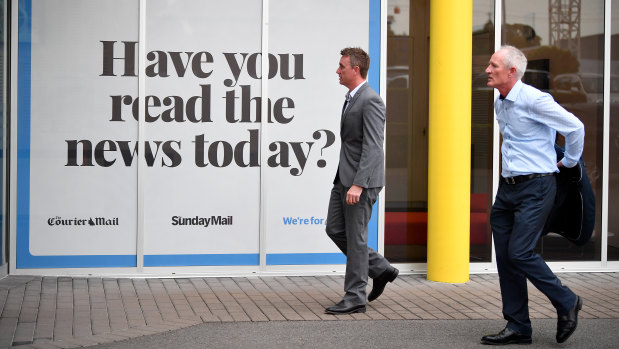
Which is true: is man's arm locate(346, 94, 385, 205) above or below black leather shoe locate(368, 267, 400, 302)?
above

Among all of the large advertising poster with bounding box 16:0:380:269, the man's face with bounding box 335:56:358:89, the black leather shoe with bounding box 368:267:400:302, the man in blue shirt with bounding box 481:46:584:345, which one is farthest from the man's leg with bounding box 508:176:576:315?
the large advertising poster with bounding box 16:0:380:269

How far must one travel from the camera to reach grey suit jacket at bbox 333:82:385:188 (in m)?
6.54

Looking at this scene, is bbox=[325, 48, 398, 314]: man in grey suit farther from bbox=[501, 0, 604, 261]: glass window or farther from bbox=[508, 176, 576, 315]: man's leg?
bbox=[501, 0, 604, 261]: glass window

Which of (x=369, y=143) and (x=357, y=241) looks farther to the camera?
Answer: (x=357, y=241)

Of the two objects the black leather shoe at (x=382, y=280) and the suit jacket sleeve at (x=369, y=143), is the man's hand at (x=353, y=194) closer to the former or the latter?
the suit jacket sleeve at (x=369, y=143)

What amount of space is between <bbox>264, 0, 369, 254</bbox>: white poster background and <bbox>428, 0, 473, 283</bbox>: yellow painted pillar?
2.68ft

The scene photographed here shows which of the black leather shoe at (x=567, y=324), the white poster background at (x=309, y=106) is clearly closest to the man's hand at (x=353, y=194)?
the black leather shoe at (x=567, y=324)

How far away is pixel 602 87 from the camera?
9.20 m

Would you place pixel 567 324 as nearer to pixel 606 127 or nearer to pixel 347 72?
pixel 347 72

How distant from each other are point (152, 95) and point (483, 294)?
347 cm

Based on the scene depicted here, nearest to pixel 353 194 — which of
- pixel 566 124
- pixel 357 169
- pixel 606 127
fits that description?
pixel 357 169

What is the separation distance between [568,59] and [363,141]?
3484mm

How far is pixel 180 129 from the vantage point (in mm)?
8383

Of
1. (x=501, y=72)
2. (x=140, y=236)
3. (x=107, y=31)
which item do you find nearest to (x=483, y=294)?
(x=501, y=72)
